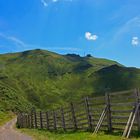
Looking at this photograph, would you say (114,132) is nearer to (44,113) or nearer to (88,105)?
(88,105)

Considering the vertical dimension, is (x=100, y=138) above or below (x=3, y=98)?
below

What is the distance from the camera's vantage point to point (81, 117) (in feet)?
96.2

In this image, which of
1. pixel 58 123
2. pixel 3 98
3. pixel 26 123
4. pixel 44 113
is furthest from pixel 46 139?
pixel 3 98

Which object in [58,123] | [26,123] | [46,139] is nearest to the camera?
[46,139]

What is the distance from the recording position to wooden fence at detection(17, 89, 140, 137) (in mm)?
21766

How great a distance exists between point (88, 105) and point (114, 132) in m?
4.55

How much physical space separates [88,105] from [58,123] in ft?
29.9

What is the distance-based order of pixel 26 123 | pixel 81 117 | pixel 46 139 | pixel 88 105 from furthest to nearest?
pixel 26 123 → pixel 81 117 → pixel 88 105 → pixel 46 139

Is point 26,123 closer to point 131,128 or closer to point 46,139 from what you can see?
point 46,139

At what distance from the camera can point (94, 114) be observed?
26.2 m

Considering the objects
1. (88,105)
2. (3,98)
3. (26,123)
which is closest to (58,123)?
(88,105)

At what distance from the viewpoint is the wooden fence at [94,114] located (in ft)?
71.4

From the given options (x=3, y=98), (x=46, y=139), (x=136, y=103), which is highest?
(x=3, y=98)

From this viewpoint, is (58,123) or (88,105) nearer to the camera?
(88,105)
